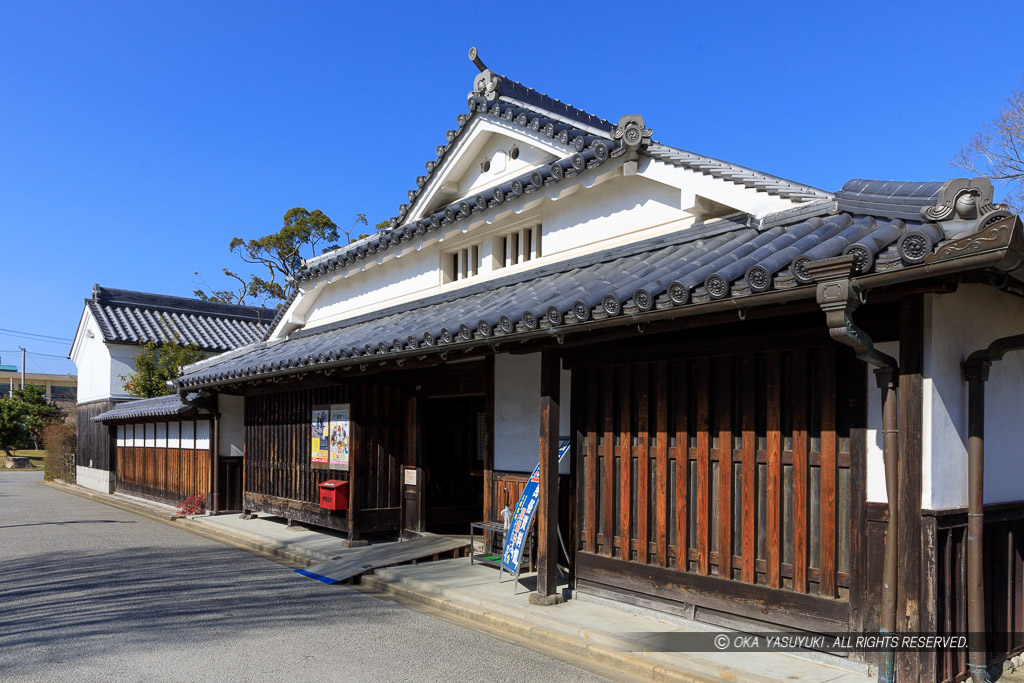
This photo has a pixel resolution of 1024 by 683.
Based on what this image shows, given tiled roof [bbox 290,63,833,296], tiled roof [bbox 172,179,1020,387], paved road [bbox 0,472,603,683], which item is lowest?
paved road [bbox 0,472,603,683]

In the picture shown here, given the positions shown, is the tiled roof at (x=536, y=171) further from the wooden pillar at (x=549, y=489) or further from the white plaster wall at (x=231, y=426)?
the white plaster wall at (x=231, y=426)

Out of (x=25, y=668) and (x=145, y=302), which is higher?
(x=145, y=302)

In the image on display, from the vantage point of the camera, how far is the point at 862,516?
6176mm

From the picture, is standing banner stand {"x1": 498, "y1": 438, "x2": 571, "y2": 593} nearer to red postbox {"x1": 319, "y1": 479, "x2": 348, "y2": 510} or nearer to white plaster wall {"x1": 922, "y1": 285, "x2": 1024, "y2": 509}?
white plaster wall {"x1": 922, "y1": 285, "x2": 1024, "y2": 509}

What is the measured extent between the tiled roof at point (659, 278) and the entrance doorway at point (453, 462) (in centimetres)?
206

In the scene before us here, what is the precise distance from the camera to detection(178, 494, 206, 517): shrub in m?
18.9

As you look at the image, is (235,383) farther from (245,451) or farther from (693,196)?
(693,196)

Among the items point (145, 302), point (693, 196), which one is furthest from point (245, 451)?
point (145, 302)

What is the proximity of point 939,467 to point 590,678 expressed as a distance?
334 centimetres

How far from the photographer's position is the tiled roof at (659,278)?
17.2 feet

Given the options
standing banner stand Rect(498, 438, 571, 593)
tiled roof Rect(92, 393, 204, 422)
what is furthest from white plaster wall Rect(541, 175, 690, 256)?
tiled roof Rect(92, 393, 204, 422)

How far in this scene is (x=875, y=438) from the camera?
6.18 m

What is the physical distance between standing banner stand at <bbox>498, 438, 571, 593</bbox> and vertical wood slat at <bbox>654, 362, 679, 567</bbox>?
149 centimetres

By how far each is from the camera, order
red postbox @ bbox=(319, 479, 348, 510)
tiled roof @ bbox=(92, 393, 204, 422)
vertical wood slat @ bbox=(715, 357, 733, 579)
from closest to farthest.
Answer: vertical wood slat @ bbox=(715, 357, 733, 579) < red postbox @ bbox=(319, 479, 348, 510) < tiled roof @ bbox=(92, 393, 204, 422)
